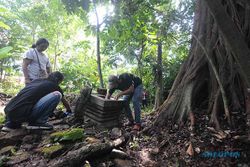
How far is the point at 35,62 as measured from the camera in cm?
544

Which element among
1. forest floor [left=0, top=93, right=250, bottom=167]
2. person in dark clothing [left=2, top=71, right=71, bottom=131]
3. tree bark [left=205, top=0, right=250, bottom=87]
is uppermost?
tree bark [left=205, top=0, right=250, bottom=87]

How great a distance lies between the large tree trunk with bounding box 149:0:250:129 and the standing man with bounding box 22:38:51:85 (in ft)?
9.18

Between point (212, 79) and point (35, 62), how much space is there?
3.83 meters

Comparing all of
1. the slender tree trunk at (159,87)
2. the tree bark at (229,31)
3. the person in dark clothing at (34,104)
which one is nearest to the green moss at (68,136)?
the person in dark clothing at (34,104)

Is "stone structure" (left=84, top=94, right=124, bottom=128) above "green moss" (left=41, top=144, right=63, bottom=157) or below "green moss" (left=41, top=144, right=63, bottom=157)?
above

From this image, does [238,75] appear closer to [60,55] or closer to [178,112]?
[178,112]

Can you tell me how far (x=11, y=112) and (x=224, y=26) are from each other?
3796 mm

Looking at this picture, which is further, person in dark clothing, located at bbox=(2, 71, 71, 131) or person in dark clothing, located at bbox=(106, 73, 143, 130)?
person in dark clothing, located at bbox=(106, 73, 143, 130)

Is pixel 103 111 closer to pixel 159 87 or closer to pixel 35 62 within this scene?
pixel 35 62

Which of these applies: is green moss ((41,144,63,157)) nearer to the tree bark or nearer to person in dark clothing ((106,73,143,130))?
person in dark clothing ((106,73,143,130))

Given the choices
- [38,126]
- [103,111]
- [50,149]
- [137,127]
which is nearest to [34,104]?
[38,126]

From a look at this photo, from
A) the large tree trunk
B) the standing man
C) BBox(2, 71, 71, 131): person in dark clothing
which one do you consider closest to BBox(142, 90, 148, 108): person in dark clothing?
the large tree trunk

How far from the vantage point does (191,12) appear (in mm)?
7859

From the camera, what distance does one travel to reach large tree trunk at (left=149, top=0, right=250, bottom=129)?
4672 millimetres
